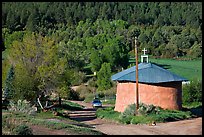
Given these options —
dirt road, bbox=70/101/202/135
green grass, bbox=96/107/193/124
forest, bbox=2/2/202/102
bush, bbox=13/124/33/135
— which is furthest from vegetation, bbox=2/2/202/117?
bush, bbox=13/124/33/135

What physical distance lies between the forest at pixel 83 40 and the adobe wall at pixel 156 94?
4513 millimetres

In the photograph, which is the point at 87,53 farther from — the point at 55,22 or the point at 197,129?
the point at 197,129

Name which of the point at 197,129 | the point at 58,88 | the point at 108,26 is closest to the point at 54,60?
the point at 58,88

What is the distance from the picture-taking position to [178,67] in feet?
240

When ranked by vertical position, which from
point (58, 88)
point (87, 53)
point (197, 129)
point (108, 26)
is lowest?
point (197, 129)

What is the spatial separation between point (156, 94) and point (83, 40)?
58.9 m

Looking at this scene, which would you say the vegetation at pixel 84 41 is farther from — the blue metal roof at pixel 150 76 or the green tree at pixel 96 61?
the blue metal roof at pixel 150 76

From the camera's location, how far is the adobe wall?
3228 cm

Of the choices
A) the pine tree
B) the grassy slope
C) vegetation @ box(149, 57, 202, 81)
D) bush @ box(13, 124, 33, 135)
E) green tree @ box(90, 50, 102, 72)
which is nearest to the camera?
bush @ box(13, 124, 33, 135)

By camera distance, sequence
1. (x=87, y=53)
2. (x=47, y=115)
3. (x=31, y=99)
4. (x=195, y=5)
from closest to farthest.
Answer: (x=47, y=115) < (x=31, y=99) < (x=87, y=53) < (x=195, y=5)

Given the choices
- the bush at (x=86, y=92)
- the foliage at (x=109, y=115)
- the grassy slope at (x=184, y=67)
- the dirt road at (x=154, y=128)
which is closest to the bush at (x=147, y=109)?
the foliage at (x=109, y=115)

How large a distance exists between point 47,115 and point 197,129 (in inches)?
389

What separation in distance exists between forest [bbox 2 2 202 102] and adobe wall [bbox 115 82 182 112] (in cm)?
451

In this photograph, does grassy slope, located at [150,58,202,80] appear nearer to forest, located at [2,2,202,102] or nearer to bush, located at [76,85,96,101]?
forest, located at [2,2,202,102]
